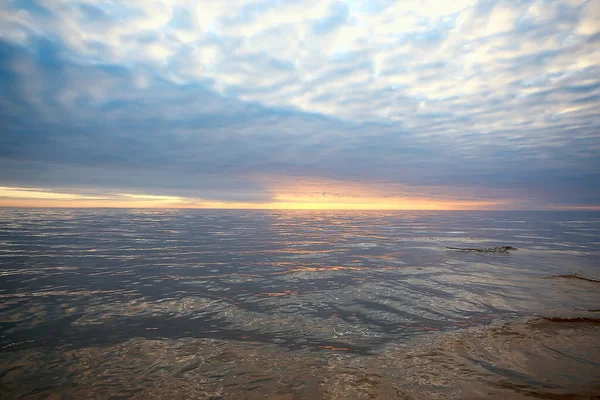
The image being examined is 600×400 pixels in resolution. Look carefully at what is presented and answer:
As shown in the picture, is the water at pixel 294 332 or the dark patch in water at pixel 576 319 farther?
the dark patch in water at pixel 576 319

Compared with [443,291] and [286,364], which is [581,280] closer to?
[443,291]

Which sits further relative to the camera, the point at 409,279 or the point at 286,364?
the point at 409,279

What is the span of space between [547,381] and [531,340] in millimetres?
2624

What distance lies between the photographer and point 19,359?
756 cm

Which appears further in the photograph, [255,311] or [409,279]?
[409,279]

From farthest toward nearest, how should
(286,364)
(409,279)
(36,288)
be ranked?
(409,279) → (36,288) → (286,364)

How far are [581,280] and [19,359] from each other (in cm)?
2620

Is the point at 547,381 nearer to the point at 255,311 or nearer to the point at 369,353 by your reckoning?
the point at 369,353

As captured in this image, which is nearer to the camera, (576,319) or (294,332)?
(294,332)

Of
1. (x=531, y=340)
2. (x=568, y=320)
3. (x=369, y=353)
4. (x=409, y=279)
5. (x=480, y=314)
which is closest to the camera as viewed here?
(x=369, y=353)

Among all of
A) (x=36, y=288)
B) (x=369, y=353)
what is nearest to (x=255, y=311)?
(x=369, y=353)

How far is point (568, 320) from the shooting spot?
412 inches

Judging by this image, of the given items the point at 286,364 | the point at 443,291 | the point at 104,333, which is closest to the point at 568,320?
the point at 443,291

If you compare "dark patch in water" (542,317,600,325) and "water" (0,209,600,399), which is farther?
"dark patch in water" (542,317,600,325)
